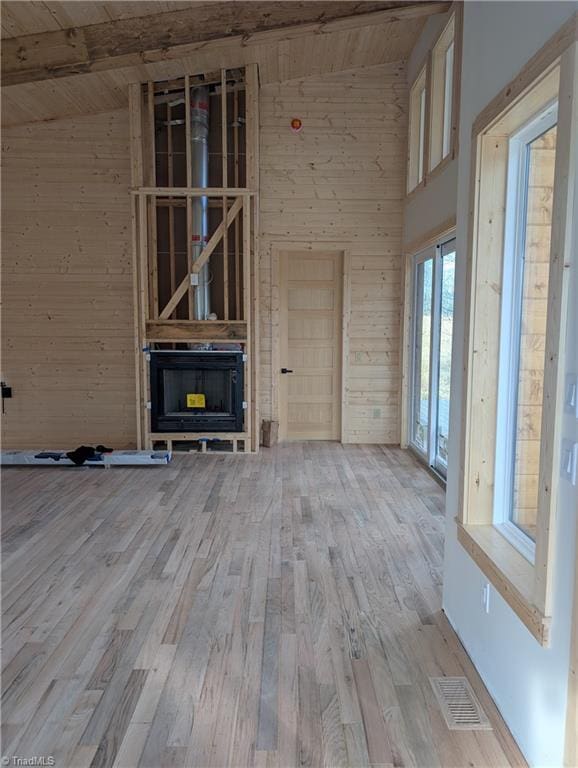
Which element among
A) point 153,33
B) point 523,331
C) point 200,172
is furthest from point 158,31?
point 523,331

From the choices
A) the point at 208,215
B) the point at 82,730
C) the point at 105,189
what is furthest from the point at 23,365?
the point at 82,730

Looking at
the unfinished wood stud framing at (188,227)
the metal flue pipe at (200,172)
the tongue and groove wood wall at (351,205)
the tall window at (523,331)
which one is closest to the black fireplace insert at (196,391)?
the unfinished wood stud framing at (188,227)

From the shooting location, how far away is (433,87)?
5078 mm

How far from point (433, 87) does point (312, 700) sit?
5.37m

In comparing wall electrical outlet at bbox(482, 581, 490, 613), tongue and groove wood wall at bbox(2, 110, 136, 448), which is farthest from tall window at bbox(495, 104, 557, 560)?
tongue and groove wood wall at bbox(2, 110, 136, 448)

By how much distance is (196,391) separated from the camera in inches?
232

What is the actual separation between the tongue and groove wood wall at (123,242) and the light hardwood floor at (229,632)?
2142 millimetres

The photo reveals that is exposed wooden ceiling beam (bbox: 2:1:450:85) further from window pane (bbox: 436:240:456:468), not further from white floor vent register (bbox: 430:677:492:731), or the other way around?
white floor vent register (bbox: 430:677:492:731)

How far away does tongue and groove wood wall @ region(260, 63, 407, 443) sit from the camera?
6.08 meters

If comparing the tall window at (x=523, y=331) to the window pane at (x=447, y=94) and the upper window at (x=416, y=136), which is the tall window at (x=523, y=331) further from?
the upper window at (x=416, y=136)

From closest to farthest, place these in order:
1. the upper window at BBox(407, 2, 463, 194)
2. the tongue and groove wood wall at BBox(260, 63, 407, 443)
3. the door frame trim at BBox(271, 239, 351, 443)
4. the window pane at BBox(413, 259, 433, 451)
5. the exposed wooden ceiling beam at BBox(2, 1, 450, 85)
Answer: the exposed wooden ceiling beam at BBox(2, 1, 450, 85) → the upper window at BBox(407, 2, 463, 194) → the window pane at BBox(413, 259, 433, 451) → the tongue and groove wood wall at BBox(260, 63, 407, 443) → the door frame trim at BBox(271, 239, 351, 443)

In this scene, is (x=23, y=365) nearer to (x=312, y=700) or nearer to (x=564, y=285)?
(x=312, y=700)

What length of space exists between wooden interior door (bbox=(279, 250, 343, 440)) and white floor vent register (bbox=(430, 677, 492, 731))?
455 centimetres

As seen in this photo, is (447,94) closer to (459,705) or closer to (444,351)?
(444,351)
